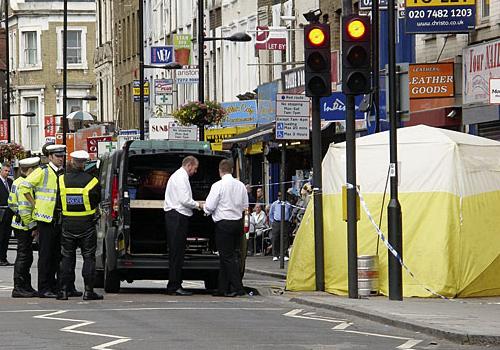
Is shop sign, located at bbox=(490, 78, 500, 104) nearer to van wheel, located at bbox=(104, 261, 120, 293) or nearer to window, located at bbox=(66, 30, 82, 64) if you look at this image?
van wheel, located at bbox=(104, 261, 120, 293)

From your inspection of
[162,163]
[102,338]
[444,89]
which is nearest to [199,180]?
[162,163]

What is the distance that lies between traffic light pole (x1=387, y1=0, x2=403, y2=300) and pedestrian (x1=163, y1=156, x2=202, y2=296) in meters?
2.95

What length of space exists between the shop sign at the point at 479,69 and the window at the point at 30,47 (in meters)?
68.1

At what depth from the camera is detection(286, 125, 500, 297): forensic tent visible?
23109mm

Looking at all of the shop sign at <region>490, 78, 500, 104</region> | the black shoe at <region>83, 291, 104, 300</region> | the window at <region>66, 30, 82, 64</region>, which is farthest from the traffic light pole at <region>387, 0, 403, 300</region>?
the window at <region>66, 30, 82, 64</region>

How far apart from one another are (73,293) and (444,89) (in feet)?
47.7

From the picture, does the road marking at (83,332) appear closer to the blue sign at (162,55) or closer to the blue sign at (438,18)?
the blue sign at (438,18)

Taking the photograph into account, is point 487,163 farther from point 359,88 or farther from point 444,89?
point 444,89

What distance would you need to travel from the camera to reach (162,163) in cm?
2462

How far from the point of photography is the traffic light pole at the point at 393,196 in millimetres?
21406

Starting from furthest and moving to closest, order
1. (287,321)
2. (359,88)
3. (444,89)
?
(444,89), (359,88), (287,321)

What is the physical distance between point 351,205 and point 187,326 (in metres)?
5.16

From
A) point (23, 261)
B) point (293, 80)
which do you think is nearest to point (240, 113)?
point (293, 80)

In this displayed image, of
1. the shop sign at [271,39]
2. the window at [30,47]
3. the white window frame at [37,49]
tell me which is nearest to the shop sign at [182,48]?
the shop sign at [271,39]
